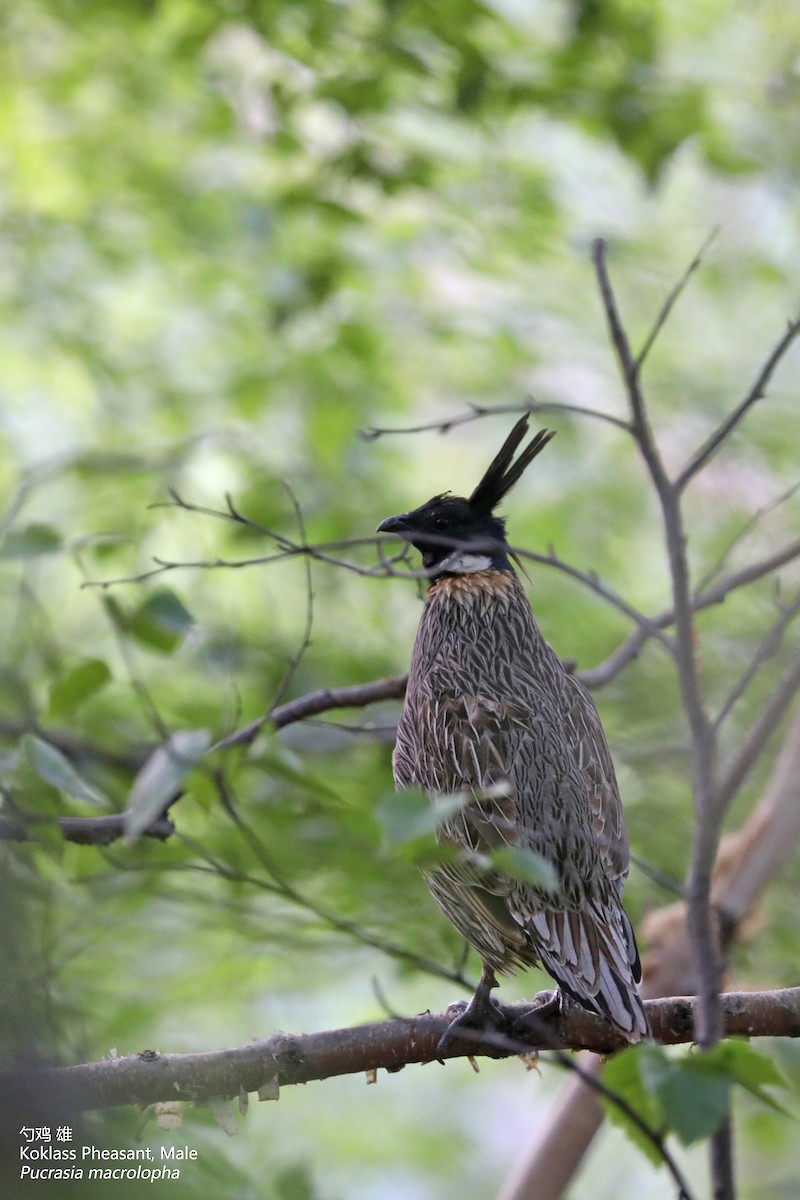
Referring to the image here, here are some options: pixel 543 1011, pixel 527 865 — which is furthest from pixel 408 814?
pixel 543 1011

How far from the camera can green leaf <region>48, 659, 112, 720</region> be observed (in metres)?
2.91

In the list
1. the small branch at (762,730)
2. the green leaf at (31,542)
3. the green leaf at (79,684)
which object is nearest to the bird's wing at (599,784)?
the small branch at (762,730)

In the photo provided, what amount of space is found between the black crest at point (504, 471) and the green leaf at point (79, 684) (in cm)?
125

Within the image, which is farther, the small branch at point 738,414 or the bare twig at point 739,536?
the bare twig at point 739,536

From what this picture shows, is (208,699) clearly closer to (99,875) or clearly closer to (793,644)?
(99,875)

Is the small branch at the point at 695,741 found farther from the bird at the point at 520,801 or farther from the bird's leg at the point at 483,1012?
the bird's leg at the point at 483,1012

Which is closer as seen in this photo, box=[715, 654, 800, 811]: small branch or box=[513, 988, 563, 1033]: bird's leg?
box=[715, 654, 800, 811]: small branch

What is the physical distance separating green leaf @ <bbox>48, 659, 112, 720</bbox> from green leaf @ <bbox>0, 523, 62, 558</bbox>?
0.51 metres

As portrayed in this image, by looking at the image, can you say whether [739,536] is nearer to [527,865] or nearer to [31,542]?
[527,865]

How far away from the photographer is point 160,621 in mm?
2744

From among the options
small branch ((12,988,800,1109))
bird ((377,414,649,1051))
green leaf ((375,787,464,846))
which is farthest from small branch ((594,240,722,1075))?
small branch ((12,988,800,1109))

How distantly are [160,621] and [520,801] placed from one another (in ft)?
3.49

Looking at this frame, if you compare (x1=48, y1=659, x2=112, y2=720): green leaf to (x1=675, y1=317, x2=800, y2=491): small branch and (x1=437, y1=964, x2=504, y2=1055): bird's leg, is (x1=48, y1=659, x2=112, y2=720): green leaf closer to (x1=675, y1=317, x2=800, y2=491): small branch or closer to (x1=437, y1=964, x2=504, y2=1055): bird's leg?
(x1=437, y1=964, x2=504, y2=1055): bird's leg

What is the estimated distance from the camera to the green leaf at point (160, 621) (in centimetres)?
275
